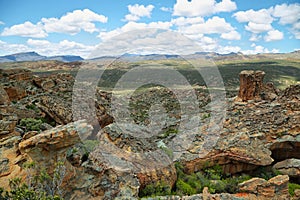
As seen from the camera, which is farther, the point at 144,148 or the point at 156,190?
the point at 144,148

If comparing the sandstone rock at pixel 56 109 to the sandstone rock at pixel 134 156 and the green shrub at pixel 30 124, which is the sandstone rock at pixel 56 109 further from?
the sandstone rock at pixel 134 156

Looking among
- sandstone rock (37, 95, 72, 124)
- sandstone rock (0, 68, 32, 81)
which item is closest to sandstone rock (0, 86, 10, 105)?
sandstone rock (37, 95, 72, 124)

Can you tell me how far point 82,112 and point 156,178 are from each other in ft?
27.5

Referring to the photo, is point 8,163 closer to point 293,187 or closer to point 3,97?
point 3,97

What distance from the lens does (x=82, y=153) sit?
951 cm

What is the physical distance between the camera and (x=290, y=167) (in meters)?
13.1

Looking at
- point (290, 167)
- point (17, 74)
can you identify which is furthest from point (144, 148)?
point (17, 74)

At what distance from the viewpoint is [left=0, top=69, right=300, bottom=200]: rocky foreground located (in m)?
7.94

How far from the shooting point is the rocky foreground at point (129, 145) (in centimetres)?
794

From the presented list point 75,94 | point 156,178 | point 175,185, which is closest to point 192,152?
point 175,185

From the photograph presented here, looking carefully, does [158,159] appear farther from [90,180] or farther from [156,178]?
[90,180]

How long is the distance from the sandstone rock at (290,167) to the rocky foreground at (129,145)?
0.14ft

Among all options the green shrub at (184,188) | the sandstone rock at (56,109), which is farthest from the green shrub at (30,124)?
the green shrub at (184,188)

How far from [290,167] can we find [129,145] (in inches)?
321
